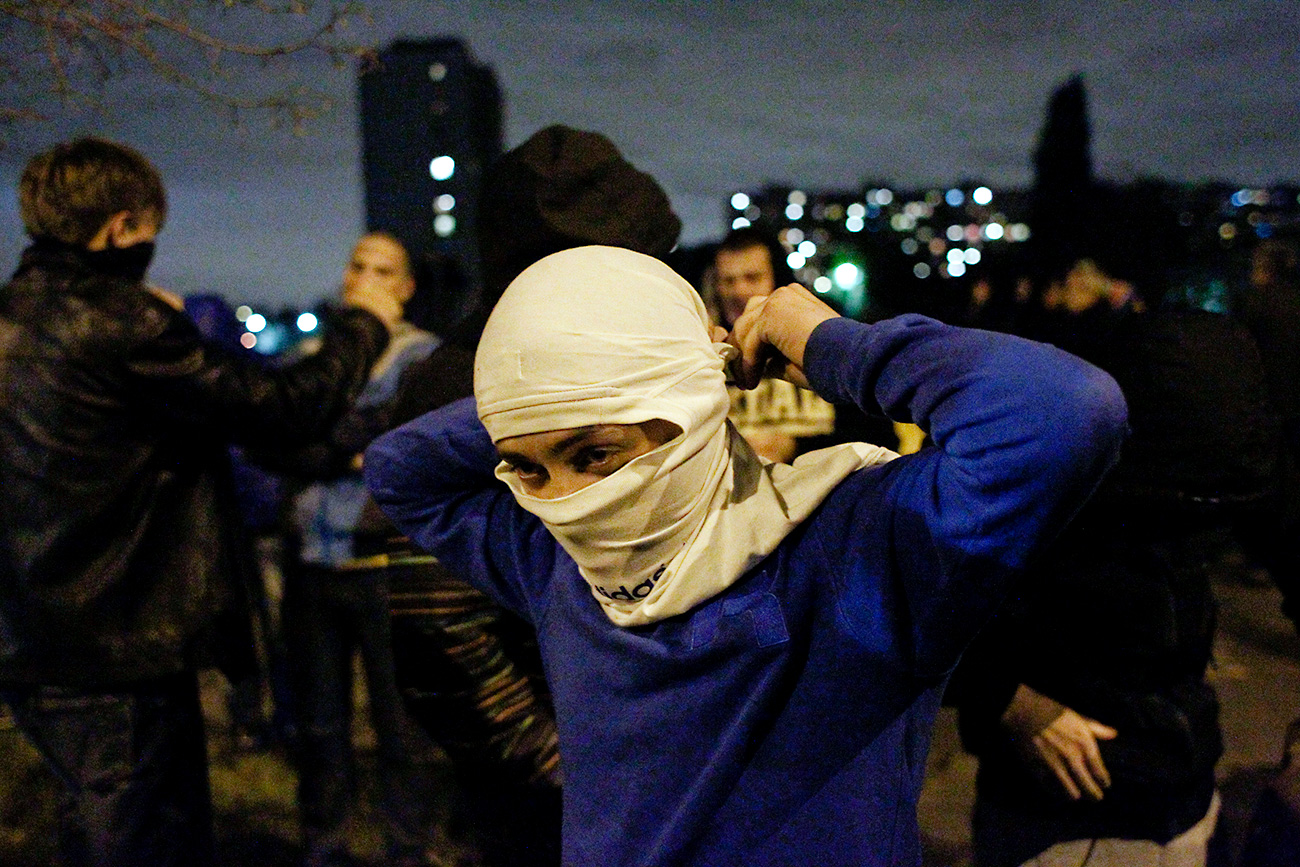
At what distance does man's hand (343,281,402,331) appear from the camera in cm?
330

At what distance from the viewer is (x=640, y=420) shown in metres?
1.28

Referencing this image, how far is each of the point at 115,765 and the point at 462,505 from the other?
149cm

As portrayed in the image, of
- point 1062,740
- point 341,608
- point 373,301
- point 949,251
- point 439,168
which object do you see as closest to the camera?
point 1062,740

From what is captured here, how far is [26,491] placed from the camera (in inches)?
100

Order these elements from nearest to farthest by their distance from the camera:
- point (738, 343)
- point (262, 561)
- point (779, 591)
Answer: point (779, 591), point (738, 343), point (262, 561)

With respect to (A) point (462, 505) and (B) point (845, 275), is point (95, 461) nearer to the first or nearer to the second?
(A) point (462, 505)

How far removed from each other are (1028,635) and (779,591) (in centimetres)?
98

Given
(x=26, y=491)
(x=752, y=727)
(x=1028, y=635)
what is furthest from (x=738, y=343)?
(x=26, y=491)

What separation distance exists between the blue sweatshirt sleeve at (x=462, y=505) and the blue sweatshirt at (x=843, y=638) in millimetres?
125

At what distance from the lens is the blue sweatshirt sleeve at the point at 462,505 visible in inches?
66.9

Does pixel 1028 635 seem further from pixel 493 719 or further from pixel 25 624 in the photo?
pixel 25 624

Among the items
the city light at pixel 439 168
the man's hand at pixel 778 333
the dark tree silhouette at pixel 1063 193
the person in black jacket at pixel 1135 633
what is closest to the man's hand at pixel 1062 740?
the person in black jacket at pixel 1135 633

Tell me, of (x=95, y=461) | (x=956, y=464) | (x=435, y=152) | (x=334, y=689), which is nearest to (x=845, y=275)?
(x=956, y=464)

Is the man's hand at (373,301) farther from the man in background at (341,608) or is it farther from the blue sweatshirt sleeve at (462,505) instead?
the blue sweatshirt sleeve at (462,505)
